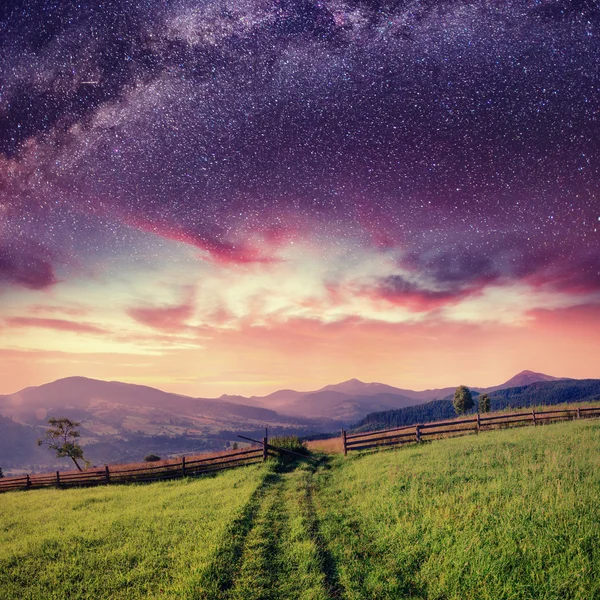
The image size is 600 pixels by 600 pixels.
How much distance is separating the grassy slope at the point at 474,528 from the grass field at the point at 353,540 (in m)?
0.03

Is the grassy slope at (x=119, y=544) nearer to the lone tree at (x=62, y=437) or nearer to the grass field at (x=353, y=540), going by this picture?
the grass field at (x=353, y=540)

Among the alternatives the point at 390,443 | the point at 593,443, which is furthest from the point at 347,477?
the point at 593,443

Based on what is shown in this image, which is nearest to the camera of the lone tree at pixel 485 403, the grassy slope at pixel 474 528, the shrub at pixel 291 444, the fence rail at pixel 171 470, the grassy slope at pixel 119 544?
the grassy slope at pixel 474 528

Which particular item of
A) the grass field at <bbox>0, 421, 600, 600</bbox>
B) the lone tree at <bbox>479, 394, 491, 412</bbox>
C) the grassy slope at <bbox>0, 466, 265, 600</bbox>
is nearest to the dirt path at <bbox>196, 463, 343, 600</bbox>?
the grass field at <bbox>0, 421, 600, 600</bbox>

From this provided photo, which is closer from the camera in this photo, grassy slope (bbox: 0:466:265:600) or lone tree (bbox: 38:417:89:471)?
grassy slope (bbox: 0:466:265:600)

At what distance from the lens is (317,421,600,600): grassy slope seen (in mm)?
6070

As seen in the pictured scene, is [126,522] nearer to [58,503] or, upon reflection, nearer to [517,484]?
[58,503]

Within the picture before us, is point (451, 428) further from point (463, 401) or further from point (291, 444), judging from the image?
point (463, 401)

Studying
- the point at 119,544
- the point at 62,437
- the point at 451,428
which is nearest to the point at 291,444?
the point at 451,428

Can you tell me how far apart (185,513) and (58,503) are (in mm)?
10543

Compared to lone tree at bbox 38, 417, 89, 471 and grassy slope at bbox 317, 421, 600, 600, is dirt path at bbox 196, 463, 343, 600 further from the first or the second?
lone tree at bbox 38, 417, 89, 471

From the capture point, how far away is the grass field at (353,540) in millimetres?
6359

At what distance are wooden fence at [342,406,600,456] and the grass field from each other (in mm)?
8815

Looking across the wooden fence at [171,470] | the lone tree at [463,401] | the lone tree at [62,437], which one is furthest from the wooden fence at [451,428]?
the lone tree at [463,401]
